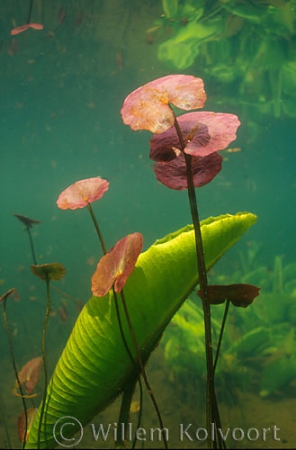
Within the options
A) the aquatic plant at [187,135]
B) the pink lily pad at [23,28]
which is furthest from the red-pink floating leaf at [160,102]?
→ the pink lily pad at [23,28]

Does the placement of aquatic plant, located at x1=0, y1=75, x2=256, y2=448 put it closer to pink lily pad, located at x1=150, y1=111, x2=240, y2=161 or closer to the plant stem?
the plant stem

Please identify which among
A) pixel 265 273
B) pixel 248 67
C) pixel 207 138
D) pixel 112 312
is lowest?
pixel 265 273

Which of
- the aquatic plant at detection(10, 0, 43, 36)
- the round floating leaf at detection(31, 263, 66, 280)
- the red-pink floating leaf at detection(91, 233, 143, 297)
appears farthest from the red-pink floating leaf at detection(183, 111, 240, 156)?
the aquatic plant at detection(10, 0, 43, 36)

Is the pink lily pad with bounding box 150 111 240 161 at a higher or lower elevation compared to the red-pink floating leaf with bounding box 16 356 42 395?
higher

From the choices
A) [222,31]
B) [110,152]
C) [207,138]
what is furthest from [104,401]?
[110,152]

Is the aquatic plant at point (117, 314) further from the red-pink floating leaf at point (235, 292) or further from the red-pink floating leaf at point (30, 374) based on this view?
the red-pink floating leaf at point (30, 374)

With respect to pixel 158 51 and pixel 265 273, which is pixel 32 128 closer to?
pixel 158 51
